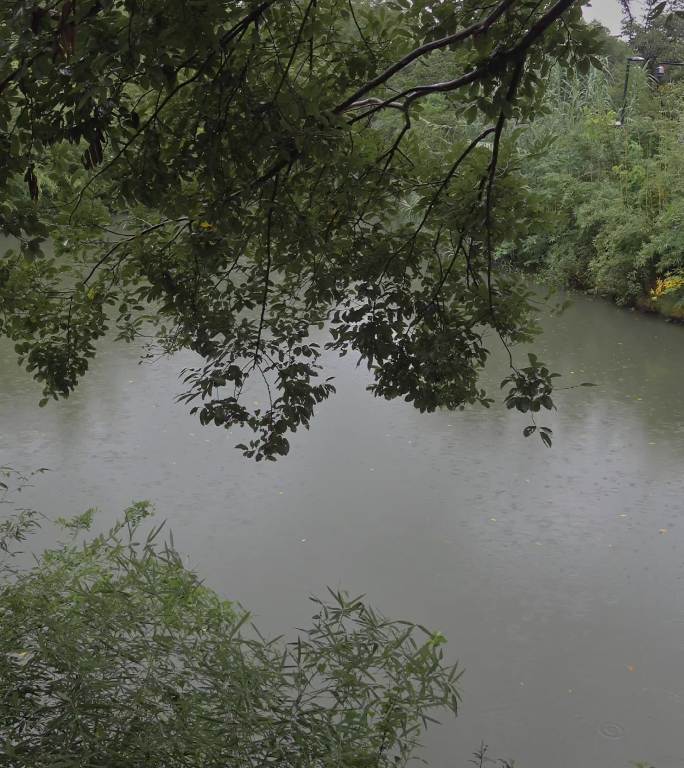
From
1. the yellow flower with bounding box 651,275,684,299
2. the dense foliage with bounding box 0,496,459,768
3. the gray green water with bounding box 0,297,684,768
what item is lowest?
the gray green water with bounding box 0,297,684,768

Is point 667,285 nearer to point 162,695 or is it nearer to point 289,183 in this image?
point 289,183

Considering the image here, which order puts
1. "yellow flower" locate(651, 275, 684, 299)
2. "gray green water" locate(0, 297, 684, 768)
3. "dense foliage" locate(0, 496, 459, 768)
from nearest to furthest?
"dense foliage" locate(0, 496, 459, 768) < "gray green water" locate(0, 297, 684, 768) < "yellow flower" locate(651, 275, 684, 299)

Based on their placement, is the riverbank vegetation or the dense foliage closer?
the riverbank vegetation

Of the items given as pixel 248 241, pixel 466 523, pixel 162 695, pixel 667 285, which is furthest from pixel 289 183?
pixel 667 285

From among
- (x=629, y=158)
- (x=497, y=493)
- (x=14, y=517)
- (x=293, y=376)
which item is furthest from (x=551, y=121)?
(x=293, y=376)

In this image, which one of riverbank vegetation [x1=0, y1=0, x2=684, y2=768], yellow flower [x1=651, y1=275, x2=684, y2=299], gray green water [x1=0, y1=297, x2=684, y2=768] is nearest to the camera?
riverbank vegetation [x1=0, y1=0, x2=684, y2=768]

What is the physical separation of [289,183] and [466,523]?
2797mm

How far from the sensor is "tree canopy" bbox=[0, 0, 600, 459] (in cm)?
150

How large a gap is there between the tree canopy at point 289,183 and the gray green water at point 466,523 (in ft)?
4.78

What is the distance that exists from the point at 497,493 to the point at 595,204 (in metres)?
5.85

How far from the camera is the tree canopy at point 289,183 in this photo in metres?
1.50

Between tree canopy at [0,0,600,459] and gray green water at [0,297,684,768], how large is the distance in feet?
4.78

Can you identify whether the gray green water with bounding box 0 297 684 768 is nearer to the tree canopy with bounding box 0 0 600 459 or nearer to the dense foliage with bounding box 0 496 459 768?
the dense foliage with bounding box 0 496 459 768

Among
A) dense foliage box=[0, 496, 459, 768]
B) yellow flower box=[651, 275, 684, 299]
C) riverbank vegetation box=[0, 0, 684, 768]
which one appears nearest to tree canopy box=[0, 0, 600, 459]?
riverbank vegetation box=[0, 0, 684, 768]
